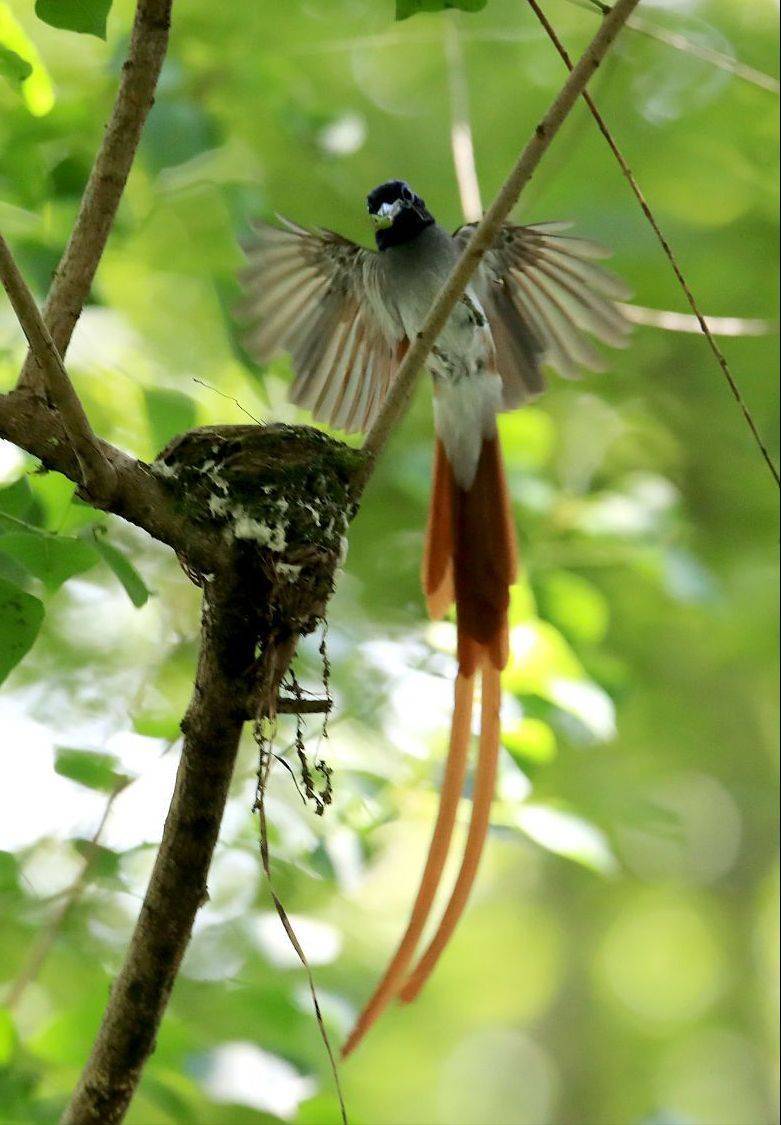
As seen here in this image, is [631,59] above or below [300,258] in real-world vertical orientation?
above

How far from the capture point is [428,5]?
159cm

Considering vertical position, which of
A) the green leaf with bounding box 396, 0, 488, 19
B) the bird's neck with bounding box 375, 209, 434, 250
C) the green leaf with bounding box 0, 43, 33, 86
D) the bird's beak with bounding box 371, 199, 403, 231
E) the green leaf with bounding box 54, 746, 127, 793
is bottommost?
the green leaf with bounding box 54, 746, 127, 793

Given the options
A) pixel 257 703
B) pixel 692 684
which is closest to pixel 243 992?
pixel 257 703

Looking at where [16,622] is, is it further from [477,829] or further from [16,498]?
[477,829]

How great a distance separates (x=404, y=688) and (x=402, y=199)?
99 centimetres

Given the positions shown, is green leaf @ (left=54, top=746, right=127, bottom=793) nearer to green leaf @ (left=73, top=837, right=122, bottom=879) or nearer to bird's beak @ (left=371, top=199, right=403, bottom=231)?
green leaf @ (left=73, top=837, right=122, bottom=879)

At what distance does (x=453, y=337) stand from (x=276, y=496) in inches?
44.7

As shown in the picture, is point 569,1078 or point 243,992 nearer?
point 243,992

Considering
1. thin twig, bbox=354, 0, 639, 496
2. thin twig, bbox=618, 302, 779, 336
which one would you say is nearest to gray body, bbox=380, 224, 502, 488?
thin twig, bbox=618, 302, 779, 336

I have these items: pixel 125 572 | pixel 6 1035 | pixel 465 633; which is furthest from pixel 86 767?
pixel 465 633

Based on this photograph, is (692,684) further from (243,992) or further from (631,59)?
(243,992)

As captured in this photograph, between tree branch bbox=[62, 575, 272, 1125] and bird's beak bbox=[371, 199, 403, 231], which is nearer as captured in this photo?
tree branch bbox=[62, 575, 272, 1125]

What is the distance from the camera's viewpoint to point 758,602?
156 inches

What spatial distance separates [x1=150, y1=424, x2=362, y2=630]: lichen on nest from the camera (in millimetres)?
1447
